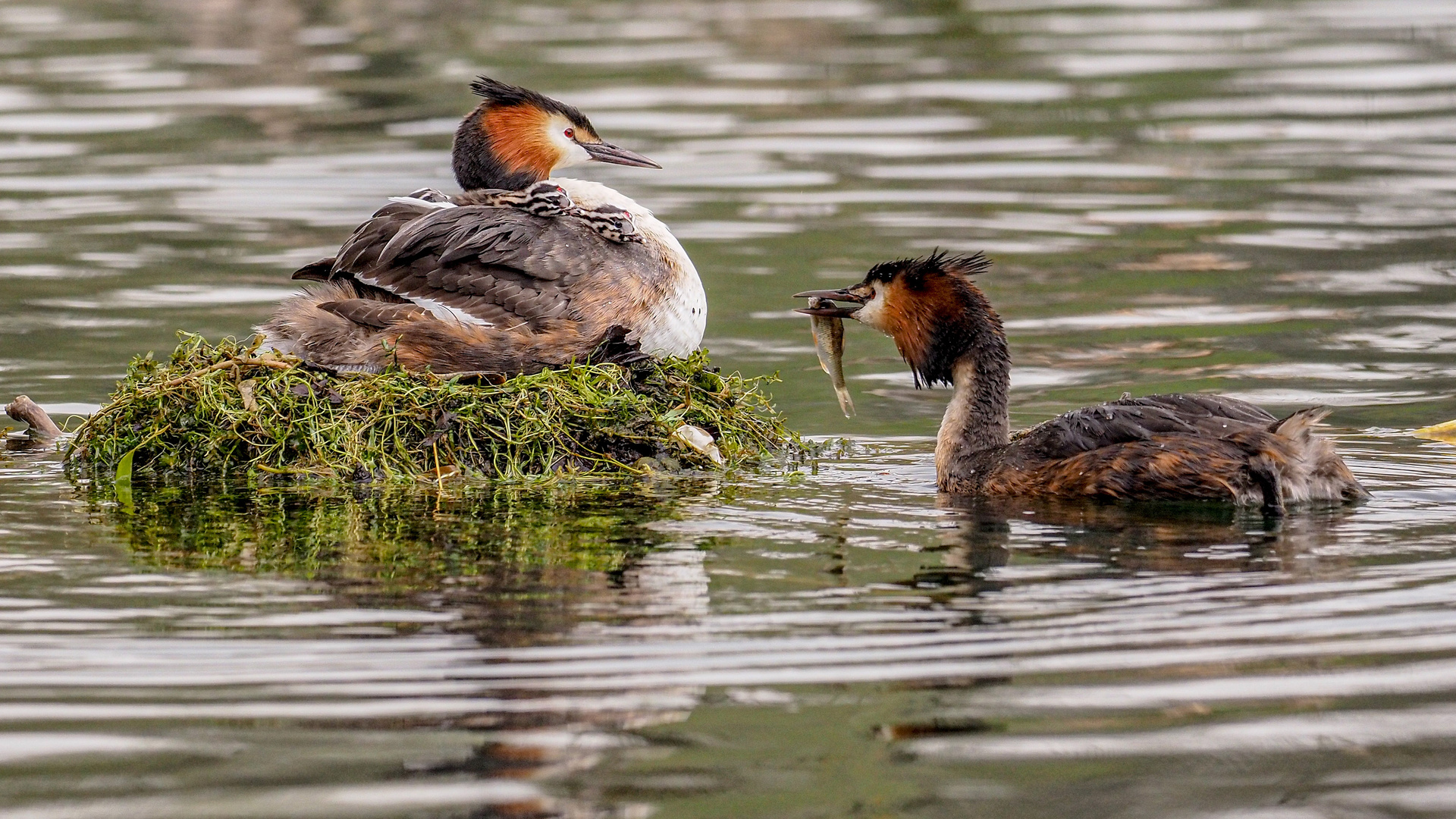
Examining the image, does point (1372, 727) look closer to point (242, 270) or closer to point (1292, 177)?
point (242, 270)

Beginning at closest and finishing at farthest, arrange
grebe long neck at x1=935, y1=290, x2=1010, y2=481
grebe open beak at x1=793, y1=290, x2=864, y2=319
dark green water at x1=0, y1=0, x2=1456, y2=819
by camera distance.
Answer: dark green water at x1=0, y1=0, x2=1456, y2=819 → grebe long neck at x1=935, y1=290, x2=1010, y2=481 → grebe open beak at x1=793, y1=290, x2=864, y2=319

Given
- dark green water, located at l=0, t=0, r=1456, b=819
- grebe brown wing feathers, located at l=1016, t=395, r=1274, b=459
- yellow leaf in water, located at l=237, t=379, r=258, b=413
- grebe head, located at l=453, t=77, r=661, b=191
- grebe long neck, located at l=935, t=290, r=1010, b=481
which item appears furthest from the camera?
grebe head, located at l=453, t=77, r=661, b=191

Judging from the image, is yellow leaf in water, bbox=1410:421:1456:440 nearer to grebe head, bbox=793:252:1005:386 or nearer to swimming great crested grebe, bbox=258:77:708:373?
grebe head, bbox=793:252:1005:386

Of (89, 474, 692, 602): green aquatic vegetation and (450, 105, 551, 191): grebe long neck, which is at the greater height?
(450, 105, 551, 191): grebe long neck

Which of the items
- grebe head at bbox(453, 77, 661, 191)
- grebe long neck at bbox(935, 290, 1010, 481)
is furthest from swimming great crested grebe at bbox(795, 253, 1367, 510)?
grebe head at bbox(453, 77, 661, 191)

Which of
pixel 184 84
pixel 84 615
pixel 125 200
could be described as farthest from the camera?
pixel 184 84

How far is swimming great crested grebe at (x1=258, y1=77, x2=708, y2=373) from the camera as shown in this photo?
8.36 meters

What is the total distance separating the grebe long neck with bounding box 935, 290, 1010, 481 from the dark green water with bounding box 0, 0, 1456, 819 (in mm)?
277

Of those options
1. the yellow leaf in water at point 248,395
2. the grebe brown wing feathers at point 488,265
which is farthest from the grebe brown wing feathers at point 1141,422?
the yellow leaf in water at point 248,395

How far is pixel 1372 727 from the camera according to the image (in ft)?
15.9

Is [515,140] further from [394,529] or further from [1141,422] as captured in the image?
[1141,422]

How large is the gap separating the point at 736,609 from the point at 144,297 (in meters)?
7.14

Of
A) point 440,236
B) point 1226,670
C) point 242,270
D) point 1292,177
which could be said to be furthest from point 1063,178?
point 1226,670

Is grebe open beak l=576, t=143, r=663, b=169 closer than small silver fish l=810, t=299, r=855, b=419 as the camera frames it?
No
